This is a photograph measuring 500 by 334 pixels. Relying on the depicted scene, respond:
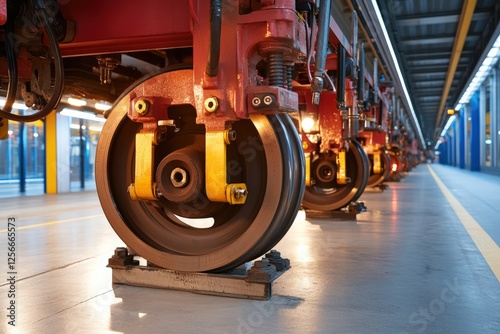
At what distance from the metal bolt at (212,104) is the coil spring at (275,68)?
11.2 inches

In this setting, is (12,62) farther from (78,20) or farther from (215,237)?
(215,237)

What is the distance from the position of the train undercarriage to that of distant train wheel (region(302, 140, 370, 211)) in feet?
10.5

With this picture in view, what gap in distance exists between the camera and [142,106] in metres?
2.46

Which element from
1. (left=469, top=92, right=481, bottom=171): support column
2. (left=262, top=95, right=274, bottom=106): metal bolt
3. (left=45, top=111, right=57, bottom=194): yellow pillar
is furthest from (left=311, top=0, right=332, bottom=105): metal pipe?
(left=469, top=92, right=481, bottom=171): support column

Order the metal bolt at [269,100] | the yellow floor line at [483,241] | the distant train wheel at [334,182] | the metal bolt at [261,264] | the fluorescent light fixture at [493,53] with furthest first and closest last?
the fluorescent light fixture at [493,53], the distant train wheel at [334,182], the yellow floor line at [483,241], the metal bolt at [261,264], the metal bolt at [269,100]

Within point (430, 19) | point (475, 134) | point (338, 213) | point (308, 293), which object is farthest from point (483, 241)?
point (475, 134)

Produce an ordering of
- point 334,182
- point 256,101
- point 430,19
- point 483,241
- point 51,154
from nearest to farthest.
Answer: point 256,101
point 483,241
point 334,182
point 430,19
point 51,154

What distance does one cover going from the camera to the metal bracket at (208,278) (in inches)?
93.6

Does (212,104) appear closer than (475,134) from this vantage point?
Yes

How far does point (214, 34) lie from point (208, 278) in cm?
123

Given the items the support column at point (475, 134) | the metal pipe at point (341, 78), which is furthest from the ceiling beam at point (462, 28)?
the support column at point (475, 134)

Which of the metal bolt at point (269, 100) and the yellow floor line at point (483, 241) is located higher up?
the metal bolt at point (269, 100)

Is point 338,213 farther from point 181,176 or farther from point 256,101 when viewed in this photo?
point 256,101

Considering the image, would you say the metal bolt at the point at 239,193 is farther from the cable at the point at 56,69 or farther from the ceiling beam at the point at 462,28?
the ceiling beam at the point at 462,28
